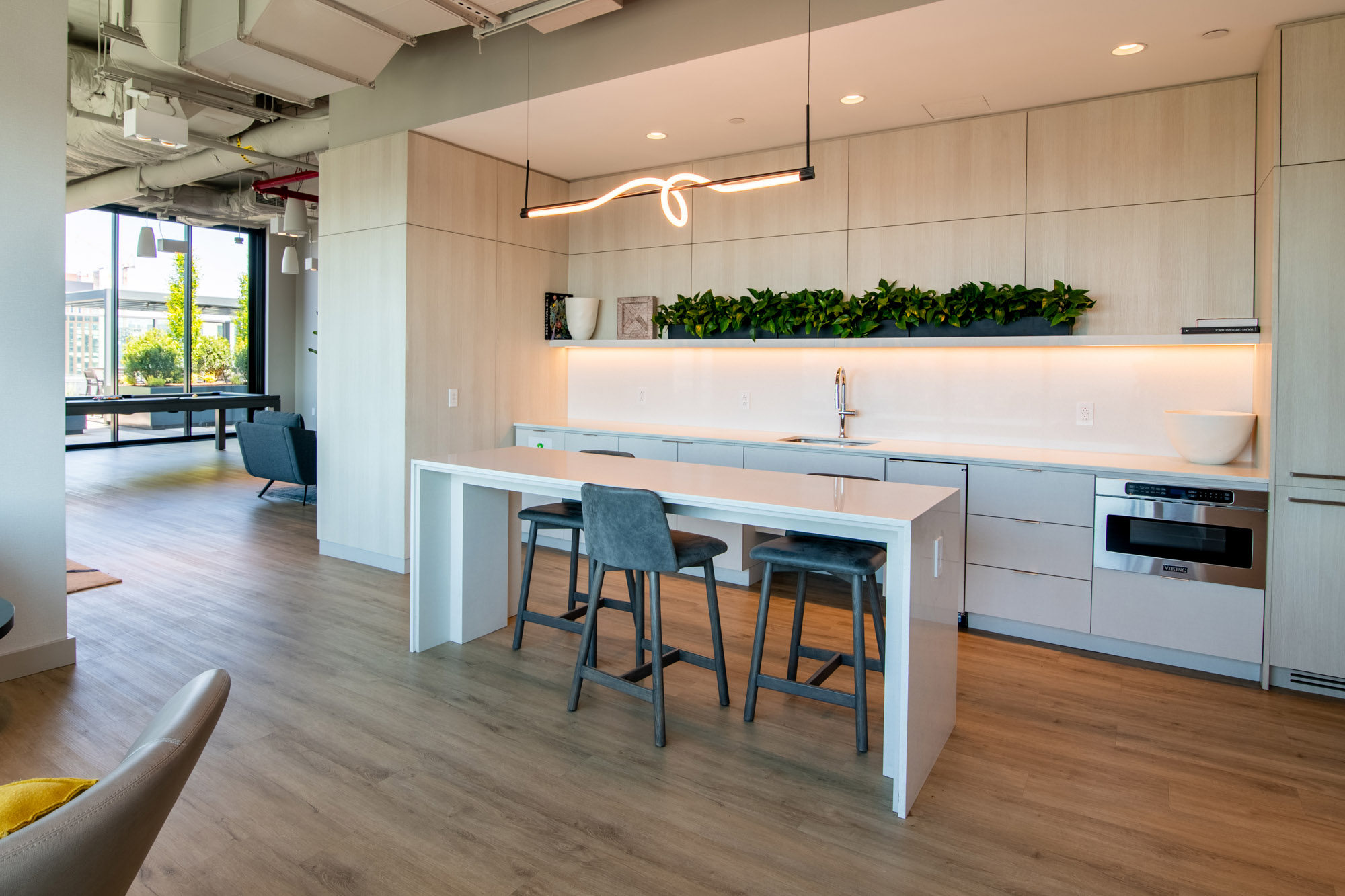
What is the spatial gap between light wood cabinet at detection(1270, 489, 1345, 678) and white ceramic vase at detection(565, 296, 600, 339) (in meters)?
4.41

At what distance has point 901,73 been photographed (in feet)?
12.8

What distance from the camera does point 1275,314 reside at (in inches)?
132

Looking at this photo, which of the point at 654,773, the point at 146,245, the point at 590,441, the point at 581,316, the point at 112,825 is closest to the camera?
the point at 112,825

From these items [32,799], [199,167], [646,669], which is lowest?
[646,669]

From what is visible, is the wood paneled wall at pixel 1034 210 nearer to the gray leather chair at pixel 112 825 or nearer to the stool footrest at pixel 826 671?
the stool footrest at pixel 826 671

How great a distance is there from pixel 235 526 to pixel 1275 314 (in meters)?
7.07

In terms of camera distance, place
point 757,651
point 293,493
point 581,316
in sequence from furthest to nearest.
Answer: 1. point 293,493
2. point 581,316
3. point 757,651

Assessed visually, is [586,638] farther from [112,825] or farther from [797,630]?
[112,825]

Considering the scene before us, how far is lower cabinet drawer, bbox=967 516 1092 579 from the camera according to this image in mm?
3840

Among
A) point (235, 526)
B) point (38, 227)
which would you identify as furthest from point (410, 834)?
point (235, 526)

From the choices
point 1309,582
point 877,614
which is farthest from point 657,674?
point 1309,582

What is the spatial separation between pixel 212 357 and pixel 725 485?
→ 11.8 meters

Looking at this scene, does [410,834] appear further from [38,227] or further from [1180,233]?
[1180,233]

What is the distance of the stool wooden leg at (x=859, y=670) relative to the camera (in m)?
2.77
